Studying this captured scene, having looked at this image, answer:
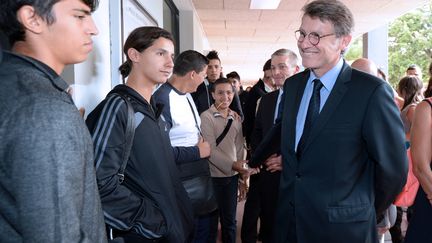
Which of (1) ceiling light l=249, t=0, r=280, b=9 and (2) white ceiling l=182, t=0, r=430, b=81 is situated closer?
(1) ceiling light l=249, t=0, r=280, b=9

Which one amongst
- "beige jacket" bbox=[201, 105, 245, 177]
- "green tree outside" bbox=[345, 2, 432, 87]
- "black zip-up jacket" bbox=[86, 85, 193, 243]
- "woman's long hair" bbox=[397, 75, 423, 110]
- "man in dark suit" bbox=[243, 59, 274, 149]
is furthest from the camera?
"green tree outside" bbox=[345, 2, 432, 87]

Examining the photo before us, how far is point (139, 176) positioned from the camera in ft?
4.35

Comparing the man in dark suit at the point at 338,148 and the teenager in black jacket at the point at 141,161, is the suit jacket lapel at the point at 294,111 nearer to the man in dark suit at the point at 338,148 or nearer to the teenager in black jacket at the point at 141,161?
the man in dark suit at the point at 338,148

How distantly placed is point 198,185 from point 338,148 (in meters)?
0.88

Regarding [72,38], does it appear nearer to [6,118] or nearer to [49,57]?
[49,57]

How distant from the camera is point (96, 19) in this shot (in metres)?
1.82

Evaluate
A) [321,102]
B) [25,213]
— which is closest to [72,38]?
[25,213]

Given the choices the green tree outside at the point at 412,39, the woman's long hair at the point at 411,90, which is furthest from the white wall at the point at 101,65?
the green tree outside at the point at 412,39

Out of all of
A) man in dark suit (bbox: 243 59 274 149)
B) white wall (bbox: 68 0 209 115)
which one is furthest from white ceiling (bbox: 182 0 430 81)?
white wall (bbox: 68 0 209 115)

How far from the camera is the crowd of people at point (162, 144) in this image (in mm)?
667

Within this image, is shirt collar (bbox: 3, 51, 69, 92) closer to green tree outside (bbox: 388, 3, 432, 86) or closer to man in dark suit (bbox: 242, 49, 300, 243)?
man in dark suit (bbox: 242, 49, 300, 243)

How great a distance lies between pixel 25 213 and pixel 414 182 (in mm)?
2258

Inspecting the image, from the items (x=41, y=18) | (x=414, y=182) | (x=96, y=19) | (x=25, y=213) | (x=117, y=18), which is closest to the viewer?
(x=25, y=213)

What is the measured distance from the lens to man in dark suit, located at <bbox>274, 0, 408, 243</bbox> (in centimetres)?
136
